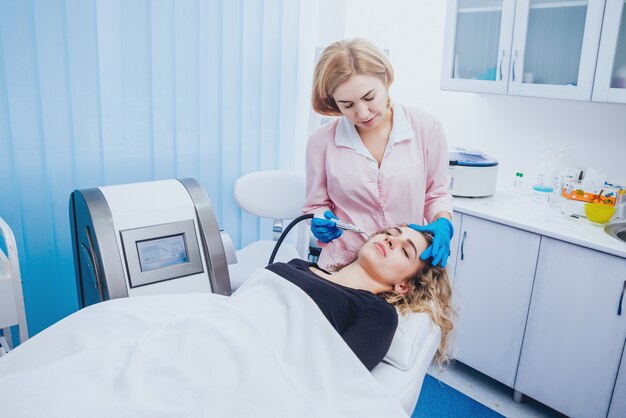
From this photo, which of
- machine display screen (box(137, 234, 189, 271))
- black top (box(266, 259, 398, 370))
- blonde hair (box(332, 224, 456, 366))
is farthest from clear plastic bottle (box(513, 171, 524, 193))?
machine display screen (box(137, 234, 189, 271))

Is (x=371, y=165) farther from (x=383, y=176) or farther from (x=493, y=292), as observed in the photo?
(x=493, y=292)

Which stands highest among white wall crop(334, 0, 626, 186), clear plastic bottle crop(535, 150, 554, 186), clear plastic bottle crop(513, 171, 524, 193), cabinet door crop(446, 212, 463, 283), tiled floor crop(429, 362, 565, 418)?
white wall crop(334, 0, 626, 186)

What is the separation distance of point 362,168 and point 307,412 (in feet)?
3.00

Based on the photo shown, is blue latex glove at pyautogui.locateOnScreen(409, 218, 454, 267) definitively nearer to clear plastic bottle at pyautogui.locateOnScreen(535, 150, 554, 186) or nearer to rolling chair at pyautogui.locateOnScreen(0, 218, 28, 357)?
clear plastic bottle at pyautogui.locateOnScreen(535, 150, 554, 186)

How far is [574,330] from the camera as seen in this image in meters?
1.92

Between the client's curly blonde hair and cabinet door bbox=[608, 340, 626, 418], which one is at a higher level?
the client's curly blonde hair

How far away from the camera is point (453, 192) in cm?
232

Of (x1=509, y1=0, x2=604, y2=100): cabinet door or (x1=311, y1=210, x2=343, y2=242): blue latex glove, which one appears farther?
(x1=509, y1=0, x2=604, y2=100): cabinet door

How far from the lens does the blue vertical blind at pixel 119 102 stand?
1814mm

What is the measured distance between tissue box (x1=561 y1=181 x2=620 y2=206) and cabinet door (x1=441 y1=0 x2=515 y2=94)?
539 mm

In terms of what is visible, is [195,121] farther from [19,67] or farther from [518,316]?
[518,316]

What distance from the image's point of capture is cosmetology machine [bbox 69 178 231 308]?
4.58ft

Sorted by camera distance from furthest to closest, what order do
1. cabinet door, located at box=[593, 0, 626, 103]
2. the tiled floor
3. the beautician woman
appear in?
the tiled floor < cabinet door, located at box=[593, 0, 626, 103] < the beautician woman

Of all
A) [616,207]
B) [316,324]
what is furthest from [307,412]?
[616,207]
